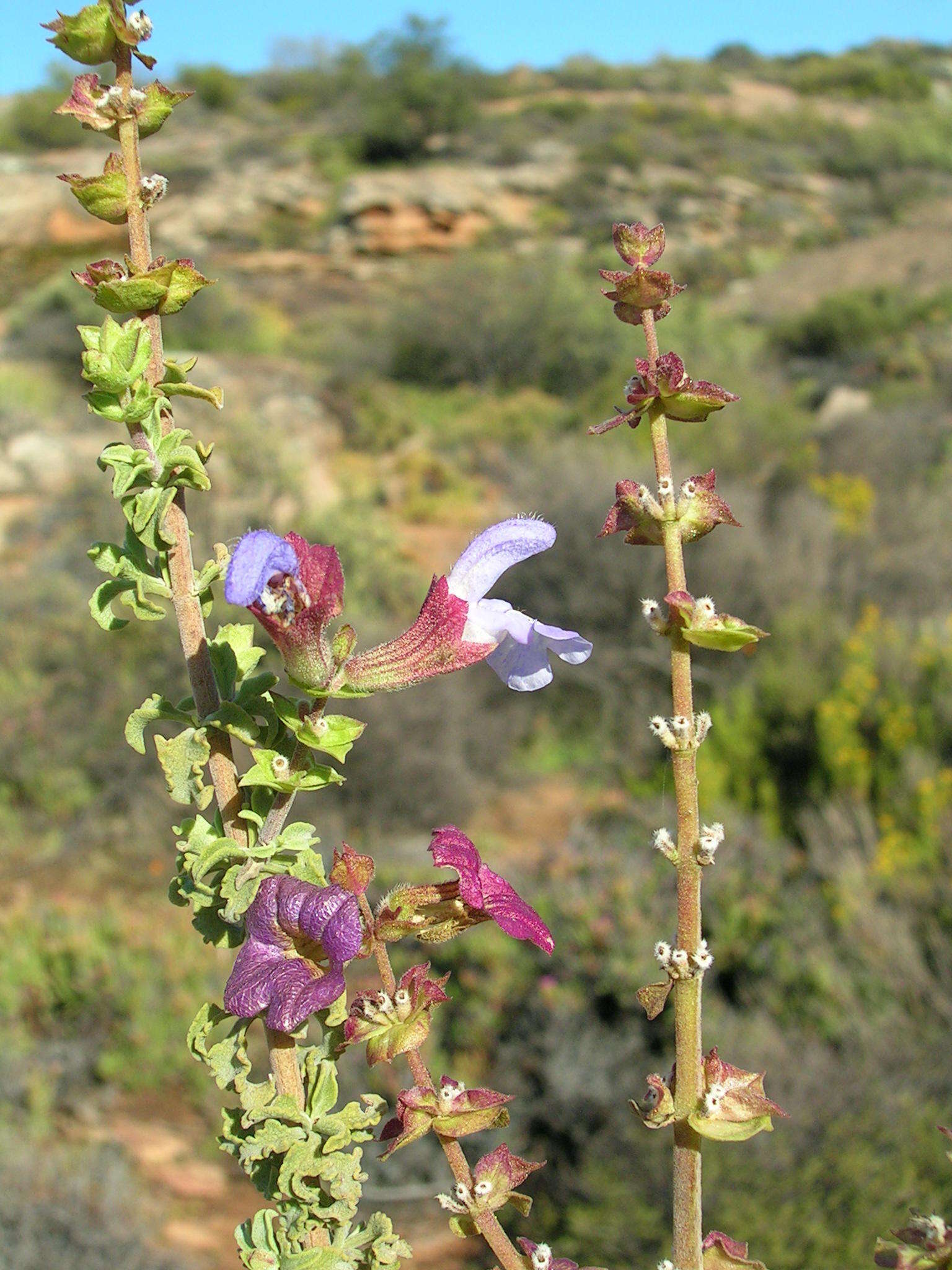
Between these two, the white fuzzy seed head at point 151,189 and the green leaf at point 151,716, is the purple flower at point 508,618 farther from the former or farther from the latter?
the white fuzzy seed head at point 151,189

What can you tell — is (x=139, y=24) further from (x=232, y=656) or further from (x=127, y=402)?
(x=232, y=656)

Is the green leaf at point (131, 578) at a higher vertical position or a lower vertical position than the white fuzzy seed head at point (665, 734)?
Result: higher

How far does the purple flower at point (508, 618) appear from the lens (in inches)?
33.2

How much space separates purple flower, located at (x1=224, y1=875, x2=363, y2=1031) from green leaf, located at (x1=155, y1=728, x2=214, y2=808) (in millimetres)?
90

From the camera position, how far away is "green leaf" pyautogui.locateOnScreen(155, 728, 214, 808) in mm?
715

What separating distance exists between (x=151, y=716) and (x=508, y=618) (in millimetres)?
297

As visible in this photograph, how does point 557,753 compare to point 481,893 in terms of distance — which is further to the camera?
point 557,753

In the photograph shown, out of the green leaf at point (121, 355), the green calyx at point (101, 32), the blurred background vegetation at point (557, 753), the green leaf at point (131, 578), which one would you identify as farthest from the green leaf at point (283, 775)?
the blurred background vegetation at point (557, 753)

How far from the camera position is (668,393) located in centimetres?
66

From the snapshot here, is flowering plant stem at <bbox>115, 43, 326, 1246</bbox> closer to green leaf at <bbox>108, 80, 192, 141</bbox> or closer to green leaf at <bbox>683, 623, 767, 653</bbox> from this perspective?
green leaf at <bbox>108, 80, 192, 141</bbox>

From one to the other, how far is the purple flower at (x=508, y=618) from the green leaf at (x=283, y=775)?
0.66 ft

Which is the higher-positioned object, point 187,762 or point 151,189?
point 151,189

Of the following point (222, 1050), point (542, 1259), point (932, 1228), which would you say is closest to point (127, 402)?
point (222, 1050)

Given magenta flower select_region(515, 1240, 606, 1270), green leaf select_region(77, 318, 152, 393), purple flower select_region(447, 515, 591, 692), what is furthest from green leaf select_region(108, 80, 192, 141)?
magenta flower select_region(515, 1240, 606, 1270)
